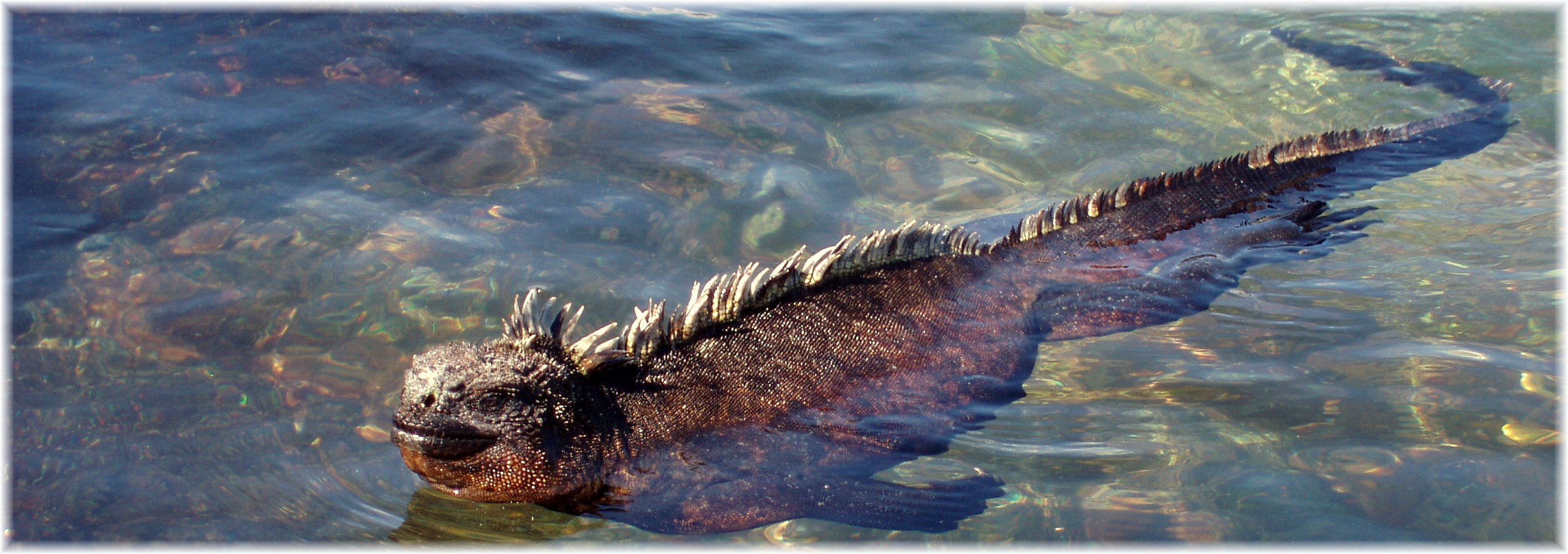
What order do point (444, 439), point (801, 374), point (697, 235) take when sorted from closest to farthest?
point (444, 439) → point (801, 374) → point (697, 235)

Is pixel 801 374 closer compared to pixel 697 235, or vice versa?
pixel 801 374

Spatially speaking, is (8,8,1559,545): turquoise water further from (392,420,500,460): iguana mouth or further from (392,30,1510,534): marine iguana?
(392,420,500,460): iguana mouth

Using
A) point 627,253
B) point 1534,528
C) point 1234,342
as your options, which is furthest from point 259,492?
point 1534,528

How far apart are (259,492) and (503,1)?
17.5 feet

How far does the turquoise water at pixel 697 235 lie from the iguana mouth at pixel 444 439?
0.30 meters

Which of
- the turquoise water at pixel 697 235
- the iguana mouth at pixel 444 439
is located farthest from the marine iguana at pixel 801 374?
the turquoise water at pixel 697 235

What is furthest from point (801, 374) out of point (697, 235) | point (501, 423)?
point (697, 235)

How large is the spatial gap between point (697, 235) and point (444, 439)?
7.75ft

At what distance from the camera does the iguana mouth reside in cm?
326

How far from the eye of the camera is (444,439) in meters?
3.27

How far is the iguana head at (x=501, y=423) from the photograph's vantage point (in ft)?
10.7

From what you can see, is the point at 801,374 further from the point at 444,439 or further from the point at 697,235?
the point at 697,235

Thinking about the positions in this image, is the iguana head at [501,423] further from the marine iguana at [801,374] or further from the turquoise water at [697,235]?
the turquoise water at [697,235]

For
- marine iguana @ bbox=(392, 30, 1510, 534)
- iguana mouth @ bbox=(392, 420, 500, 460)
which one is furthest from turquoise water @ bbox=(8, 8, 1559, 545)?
iguana mouth @ bbox=(392, 420, 500, 460)
